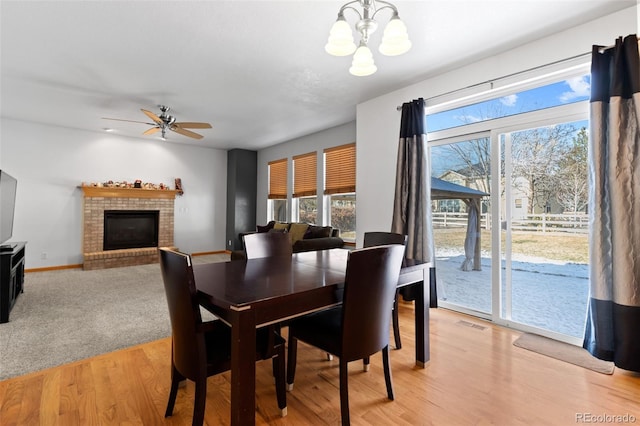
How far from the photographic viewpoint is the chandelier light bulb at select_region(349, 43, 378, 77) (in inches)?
73.4

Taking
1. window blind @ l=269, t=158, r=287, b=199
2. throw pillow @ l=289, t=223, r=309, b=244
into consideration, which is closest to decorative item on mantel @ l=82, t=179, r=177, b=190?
window blind @ l=269, t=158, r=287, b=199

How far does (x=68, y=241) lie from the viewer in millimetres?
Answer: 5734

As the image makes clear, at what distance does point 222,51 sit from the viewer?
291cm

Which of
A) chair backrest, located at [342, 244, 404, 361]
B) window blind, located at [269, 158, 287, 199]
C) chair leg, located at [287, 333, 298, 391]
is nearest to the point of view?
chair backrest, located at [342, 244, 404, 361]

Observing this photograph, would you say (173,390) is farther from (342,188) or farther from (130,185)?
(130,185)

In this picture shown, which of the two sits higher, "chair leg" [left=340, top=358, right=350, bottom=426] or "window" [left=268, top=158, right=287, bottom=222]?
"window" [left=268, top=158, right=287, bottom=222]

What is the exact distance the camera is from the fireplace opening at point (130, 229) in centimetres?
613


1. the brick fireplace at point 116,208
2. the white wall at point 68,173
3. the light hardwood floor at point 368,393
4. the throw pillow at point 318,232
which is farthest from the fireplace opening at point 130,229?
the light hardwood floor at point 368,393

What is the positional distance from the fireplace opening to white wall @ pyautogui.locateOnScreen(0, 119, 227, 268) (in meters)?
0.46

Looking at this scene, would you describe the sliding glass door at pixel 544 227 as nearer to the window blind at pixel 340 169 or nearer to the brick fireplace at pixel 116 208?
the window blind at pixel 340 169

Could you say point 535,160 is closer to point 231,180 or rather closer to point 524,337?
point 524,337

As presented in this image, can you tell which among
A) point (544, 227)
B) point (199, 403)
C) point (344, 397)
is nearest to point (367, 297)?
point (344, 397)

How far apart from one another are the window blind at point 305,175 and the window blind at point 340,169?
38cm

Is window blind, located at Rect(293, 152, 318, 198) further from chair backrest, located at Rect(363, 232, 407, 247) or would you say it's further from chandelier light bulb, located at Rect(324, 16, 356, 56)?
chandelier light bulb, located at Rect(324, 16, 356, 56)
